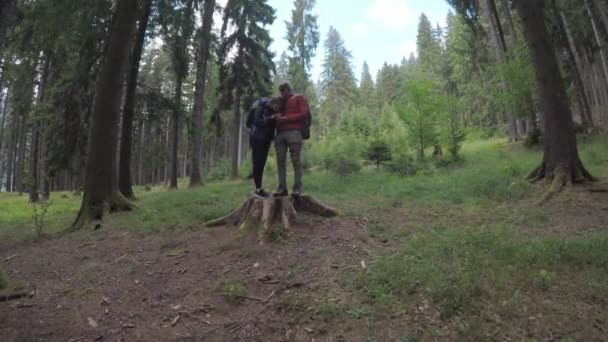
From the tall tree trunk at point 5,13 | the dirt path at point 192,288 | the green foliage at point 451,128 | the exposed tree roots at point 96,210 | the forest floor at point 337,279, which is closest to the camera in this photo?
the forest floor at point 337,279

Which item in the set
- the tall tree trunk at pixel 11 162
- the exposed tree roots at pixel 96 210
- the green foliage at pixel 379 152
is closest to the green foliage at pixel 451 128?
the green foliage at pixel 379 152

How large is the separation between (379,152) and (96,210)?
416 inches

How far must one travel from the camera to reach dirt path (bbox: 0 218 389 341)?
3.74m

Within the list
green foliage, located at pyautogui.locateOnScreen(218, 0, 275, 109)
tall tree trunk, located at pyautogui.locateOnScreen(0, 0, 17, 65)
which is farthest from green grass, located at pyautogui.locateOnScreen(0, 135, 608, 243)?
green foliage, located at pyautogui.locateOnScreen(218, 0, 275, 109)

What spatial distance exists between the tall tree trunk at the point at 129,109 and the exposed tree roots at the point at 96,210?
3.96 m

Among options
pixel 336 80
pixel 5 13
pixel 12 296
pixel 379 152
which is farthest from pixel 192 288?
pixel 336 80

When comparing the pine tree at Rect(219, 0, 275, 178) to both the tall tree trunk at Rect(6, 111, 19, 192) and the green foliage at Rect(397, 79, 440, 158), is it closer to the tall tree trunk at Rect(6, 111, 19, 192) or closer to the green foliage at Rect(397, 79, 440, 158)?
the green foliage at Rect(397, 79, 440, 158)

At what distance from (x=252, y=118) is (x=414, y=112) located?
1009 cm

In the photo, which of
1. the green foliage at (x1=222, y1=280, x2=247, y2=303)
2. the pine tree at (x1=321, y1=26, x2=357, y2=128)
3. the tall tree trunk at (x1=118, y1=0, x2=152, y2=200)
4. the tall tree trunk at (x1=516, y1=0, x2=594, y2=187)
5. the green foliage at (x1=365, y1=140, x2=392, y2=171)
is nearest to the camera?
the green foliage at (x1=222, y1=280, x2=247, y2=303)

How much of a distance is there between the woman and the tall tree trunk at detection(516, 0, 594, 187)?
594 centimetres

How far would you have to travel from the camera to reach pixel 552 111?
848 centimetres

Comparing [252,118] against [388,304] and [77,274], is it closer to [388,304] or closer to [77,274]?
[77,274]

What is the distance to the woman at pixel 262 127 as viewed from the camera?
6.56 m

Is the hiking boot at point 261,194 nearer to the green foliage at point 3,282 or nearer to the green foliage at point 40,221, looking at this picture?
the green foliage at point 3,282
